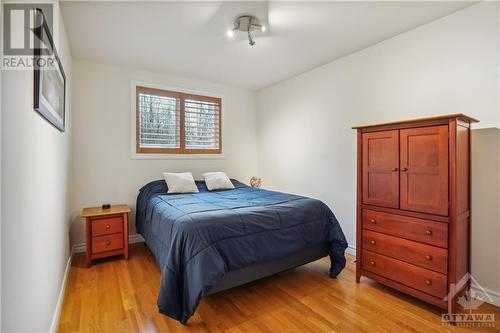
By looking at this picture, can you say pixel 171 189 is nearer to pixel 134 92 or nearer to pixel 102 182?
pixel 102 182

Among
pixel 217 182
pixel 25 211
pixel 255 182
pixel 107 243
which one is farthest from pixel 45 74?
pixel 255 182

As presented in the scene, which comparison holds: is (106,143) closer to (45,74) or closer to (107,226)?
(107,226)

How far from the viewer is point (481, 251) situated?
6.93 ft

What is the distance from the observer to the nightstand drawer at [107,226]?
9.18ft

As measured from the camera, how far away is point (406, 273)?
2076mm

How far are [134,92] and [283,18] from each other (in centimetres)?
232

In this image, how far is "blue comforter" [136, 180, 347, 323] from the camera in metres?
1.79

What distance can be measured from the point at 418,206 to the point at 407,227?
20 centimetres

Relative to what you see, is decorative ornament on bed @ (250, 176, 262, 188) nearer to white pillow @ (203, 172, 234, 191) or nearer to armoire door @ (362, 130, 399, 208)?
white pillow @ (203, 172, 234, 191)

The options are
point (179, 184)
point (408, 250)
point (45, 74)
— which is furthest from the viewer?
point (179, 184)

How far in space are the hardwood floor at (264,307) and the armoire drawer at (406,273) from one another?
17cm

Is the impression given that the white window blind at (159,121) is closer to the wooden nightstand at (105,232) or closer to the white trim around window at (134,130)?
the white trim around window at (134,130)

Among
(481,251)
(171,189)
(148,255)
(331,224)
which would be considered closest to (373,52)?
(331,224)
